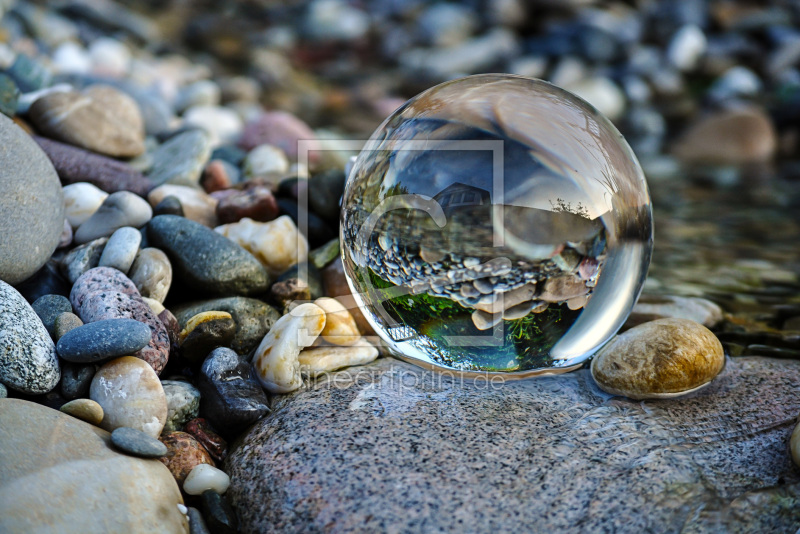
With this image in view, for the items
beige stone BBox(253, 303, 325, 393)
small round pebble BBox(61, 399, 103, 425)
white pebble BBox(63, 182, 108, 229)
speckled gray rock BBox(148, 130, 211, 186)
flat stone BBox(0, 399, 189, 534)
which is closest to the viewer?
flat stone BBox(0, 399, 189, 534)

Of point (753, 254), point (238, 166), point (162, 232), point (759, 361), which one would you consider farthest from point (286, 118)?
point (759, 361)

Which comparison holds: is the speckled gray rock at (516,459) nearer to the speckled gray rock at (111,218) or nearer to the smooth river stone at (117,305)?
the smooth river stone at (117,305)

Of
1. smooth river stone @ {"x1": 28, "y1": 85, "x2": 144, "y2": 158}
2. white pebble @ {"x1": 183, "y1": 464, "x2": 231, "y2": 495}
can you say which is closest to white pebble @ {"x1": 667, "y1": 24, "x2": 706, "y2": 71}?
smooth river stone @ {"x1": 28, "y1": 85, "x2": 144, "y2": 158}

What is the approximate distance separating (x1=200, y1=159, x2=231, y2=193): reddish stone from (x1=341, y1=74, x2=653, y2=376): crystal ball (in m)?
1.71

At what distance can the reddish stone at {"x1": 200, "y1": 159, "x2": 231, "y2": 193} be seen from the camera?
393 centimetres

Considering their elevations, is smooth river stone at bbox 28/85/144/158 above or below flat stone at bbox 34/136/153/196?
above

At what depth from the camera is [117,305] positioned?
2422 millimetres

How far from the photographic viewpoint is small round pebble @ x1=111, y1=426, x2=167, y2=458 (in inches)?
76.0

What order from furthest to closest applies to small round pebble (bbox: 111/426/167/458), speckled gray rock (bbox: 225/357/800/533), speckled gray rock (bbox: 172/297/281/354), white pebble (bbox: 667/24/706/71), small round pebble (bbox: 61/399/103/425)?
white pebble (bbox: 667/24/706/71) → speckled gray rock (bbox: 172/297/281/354) → small round pebble (bbox: 61/399/103/425) → small round pebble (bbox: 111/426/167/458) → speckled gray rock (bbox: 225/357/800/533)

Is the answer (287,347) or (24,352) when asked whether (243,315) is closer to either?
(287,347)

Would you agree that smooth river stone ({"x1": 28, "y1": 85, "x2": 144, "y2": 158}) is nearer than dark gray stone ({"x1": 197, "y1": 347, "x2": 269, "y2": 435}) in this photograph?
No

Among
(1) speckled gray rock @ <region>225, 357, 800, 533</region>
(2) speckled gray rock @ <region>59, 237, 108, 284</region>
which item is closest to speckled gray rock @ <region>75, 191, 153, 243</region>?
(2) speckled gray rock @ <region>59, 237, 108, 284</region>

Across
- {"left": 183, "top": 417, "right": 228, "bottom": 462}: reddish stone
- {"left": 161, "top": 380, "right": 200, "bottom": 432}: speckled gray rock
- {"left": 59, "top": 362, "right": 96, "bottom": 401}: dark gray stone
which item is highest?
{"left": 59, "top": 362, "right": 96, "bottom": 401}: dark gray stone

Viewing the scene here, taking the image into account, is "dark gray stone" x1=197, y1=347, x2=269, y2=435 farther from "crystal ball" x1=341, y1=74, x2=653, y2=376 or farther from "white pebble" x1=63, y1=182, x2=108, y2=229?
"white pebble" x1=63, y1=182, x2=108, y2=229
